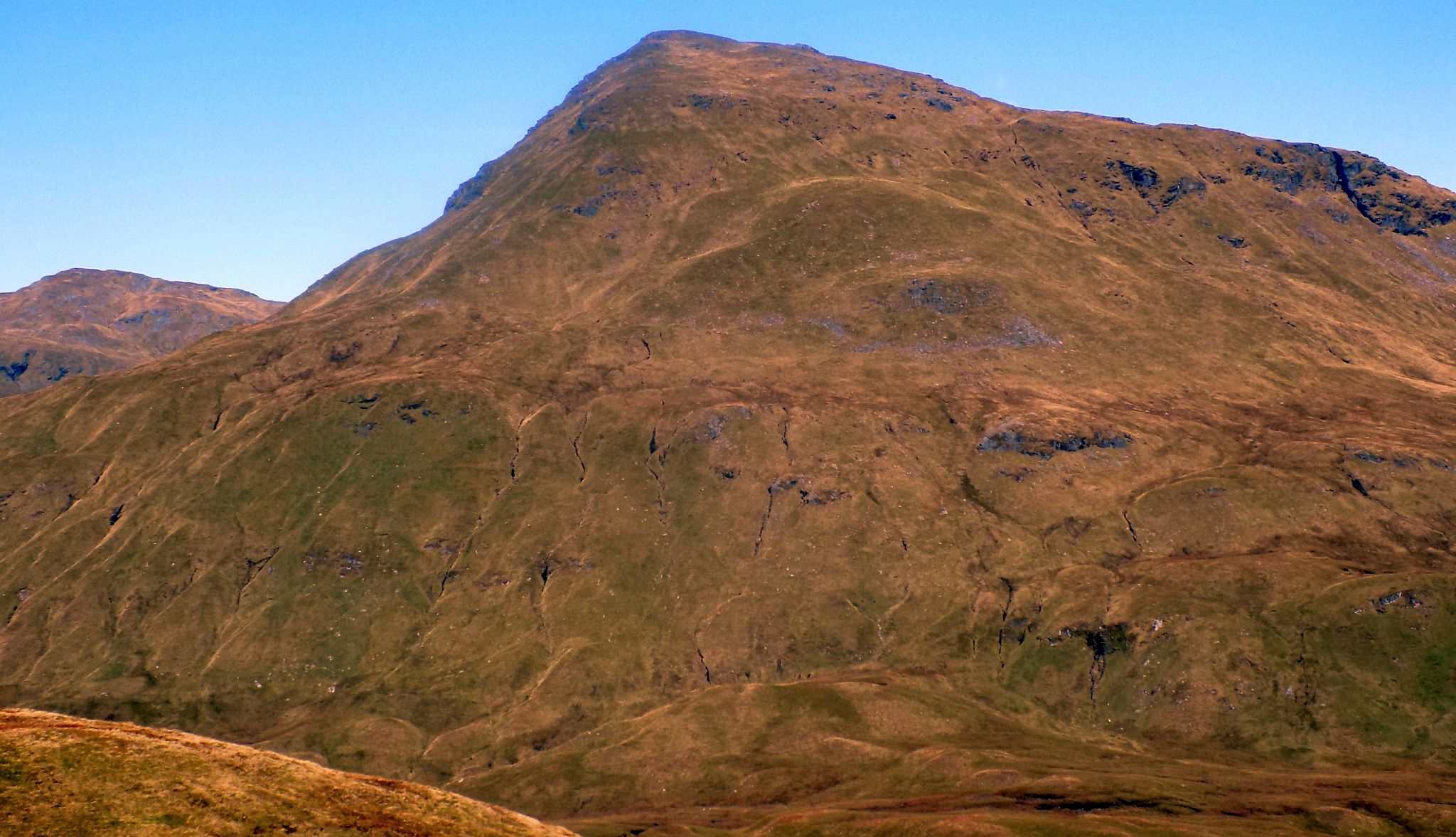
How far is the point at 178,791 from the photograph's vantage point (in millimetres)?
72375

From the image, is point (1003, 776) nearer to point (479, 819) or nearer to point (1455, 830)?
point (1455, 830)

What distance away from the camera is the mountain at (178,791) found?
2633 inches

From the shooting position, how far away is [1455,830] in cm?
15475

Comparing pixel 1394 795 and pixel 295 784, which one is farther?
pixel 1394 795

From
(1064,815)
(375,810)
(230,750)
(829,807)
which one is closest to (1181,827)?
(1064,815)

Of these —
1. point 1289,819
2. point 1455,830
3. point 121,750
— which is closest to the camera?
point 121,750

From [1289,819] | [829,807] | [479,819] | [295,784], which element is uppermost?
[295,784]

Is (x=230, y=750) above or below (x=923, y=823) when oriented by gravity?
Answer: above

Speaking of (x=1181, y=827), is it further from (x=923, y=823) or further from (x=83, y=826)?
(x=83, y=826)

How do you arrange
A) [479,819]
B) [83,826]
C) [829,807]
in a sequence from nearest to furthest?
[83,826], [479,819], [829,807]

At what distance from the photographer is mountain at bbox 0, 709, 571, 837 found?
6688cm

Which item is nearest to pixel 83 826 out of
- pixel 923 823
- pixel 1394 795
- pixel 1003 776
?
pixel 923 823

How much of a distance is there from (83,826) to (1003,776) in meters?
178

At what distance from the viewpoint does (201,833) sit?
224 feet
